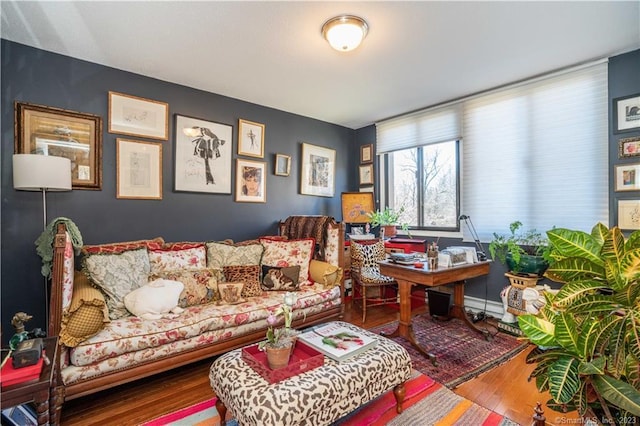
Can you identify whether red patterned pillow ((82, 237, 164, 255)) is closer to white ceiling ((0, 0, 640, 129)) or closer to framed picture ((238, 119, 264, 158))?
framed picture ((238, 119, 264, 158))

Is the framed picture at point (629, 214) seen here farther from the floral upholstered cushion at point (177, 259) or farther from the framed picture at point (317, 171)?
the floral upholstered cushion at point (177, 259)

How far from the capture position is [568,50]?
2.60 m

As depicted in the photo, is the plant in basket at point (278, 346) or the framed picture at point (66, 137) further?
the framed picture at point (66, 137)

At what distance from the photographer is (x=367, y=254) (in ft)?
11.8

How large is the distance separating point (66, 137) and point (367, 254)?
3131mm

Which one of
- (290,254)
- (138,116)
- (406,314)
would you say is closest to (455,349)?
(406,314)

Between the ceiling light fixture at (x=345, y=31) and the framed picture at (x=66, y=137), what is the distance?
2198mm

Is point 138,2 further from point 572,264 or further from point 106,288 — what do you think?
point 572,264

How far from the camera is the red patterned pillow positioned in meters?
2.41

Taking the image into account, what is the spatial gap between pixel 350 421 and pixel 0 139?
3.24 metres

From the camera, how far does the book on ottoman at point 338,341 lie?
1.66 metres

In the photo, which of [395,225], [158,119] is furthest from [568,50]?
[158,119]

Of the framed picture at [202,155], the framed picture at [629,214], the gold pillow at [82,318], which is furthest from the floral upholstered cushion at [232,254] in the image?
the framed picture at [629,214]

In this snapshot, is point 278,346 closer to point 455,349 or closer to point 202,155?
point 455,349
